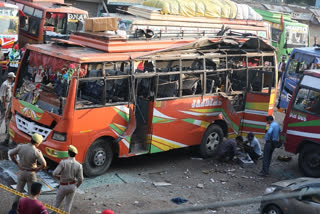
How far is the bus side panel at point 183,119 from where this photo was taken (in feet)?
37.3

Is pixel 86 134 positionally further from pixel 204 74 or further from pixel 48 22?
pixel 48 22

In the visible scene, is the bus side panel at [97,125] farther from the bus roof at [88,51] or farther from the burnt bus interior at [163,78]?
the bus roof at [88,51]

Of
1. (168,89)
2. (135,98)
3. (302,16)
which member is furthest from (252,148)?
(302,16)

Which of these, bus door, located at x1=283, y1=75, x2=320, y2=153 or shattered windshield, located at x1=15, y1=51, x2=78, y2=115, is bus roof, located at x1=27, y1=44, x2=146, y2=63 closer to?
shattered windshield, located at x1=15, y1=51, x2=78, y2=115

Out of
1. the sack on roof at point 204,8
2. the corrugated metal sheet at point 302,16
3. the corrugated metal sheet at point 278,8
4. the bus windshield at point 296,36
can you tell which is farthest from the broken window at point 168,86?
the corrugated metal sheet at point 302,16

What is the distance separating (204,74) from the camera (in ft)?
40.4

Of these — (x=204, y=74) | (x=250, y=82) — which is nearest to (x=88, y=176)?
(x=204, y=74)

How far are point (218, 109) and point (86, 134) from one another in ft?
13.4

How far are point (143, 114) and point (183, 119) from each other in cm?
109

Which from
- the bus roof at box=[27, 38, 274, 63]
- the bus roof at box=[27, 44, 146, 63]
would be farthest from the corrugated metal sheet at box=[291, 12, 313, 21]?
the bus roof at box=[27, 44, 146, 63]

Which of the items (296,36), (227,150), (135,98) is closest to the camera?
(135,98)

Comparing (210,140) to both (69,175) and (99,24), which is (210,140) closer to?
(99,24)

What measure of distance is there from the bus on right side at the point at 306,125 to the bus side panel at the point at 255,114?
73 cm

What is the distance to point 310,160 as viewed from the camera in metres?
12.3
